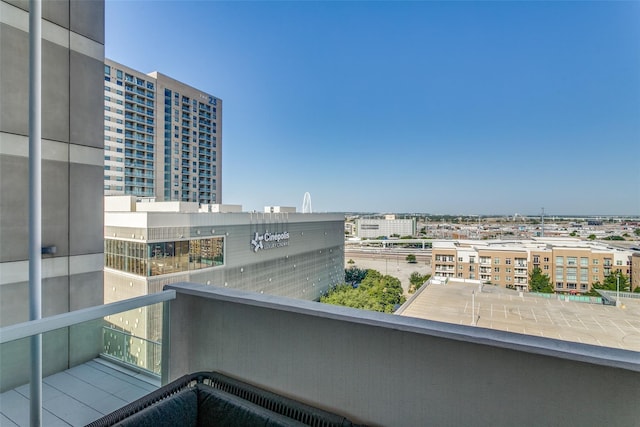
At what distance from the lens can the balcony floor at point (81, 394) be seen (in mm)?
1090

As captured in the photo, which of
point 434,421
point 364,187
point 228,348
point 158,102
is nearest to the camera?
point 434,421

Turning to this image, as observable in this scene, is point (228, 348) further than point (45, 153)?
No

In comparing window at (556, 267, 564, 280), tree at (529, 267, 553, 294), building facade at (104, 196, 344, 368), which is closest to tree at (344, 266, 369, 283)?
building facade at (104, 196, 344, 368)

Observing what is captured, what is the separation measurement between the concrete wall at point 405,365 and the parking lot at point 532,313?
21.8 inches

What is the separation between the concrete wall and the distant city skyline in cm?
197

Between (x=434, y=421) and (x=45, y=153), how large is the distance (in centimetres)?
232

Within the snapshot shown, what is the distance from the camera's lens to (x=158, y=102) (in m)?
21.8

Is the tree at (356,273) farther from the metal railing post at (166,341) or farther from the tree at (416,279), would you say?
the metal railing post at (166,341)

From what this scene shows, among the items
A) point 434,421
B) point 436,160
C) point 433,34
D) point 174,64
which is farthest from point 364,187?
point 434,421

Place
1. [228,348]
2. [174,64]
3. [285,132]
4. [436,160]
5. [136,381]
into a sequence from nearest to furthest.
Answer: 1. [228,348]
2. [136,381]
3. [174,64]
4. [436,160]
5. [285,132]

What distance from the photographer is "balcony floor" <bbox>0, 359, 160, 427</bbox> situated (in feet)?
3.58

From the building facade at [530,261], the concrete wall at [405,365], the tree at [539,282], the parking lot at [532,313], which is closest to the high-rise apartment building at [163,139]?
the building facade at [530,261]

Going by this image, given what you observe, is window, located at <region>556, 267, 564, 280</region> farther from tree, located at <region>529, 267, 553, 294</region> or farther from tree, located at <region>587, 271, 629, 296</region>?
tree, located at <region>587, 271, 629, 296</region>

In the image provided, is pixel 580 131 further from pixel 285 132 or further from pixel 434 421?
pixel 285 132
